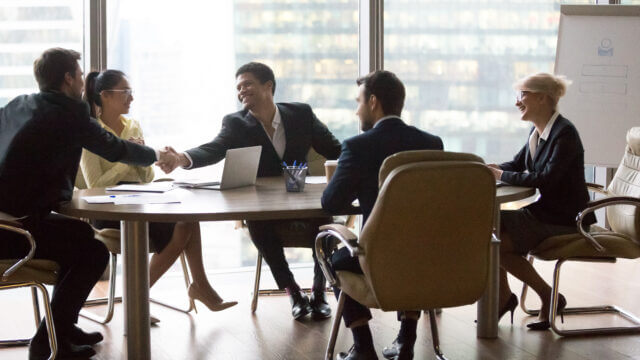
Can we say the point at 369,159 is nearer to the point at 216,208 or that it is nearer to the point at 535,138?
the point at 216,208

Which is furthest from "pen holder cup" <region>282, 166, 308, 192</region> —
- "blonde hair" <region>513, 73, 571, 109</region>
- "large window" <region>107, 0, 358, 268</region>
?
"large window" <region>107, 0, 358, 268</region>

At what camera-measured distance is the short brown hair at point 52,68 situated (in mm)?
3479

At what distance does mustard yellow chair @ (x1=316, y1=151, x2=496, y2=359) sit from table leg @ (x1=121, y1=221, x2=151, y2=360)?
0.93 metres

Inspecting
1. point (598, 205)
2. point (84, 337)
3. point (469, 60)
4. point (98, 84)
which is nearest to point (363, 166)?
point (598, 205)

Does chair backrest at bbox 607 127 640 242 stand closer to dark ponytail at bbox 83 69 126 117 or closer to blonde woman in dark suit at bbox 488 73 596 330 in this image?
blonde woman in dark suit at bbox 488 73 596 330

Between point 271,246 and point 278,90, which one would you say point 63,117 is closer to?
point 271,246

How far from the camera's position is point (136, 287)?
3.36 m

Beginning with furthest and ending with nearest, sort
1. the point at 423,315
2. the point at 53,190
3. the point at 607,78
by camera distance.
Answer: the point at 607,78 < the point at 423,315 < the point at 53,190

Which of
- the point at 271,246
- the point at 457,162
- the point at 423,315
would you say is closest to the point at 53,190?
the point at 271,246

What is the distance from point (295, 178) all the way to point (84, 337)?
4.10 feet

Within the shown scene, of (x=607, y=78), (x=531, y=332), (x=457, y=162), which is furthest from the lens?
(x=607, y=78)

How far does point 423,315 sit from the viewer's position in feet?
14.2

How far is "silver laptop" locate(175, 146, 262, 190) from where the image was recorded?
12.1 ft

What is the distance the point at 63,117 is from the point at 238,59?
7.50ft
